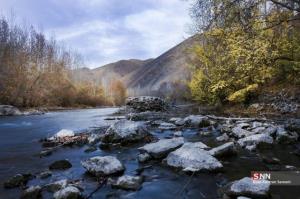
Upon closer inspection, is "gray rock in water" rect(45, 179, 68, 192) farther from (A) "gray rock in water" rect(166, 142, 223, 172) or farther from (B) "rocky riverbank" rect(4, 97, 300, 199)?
(A) "gray rock in water" rect(166, 142, 223, 172)

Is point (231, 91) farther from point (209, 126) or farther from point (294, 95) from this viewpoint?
point (209, 126)

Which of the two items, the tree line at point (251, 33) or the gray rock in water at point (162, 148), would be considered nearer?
the gray rock in water at point (162, 148)

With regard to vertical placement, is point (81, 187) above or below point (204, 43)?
below

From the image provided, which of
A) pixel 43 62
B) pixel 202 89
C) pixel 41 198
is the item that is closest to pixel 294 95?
pixel 202 89

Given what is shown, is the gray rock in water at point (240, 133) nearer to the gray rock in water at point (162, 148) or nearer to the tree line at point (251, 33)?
Answer: the gray rock in water at point (162, 148)

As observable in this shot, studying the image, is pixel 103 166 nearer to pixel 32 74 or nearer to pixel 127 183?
pixel 127 183

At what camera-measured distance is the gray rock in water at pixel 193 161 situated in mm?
6496

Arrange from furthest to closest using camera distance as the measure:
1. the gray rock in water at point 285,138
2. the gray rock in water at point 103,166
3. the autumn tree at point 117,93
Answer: the autumn tree at point 117,93 < the gray rock in water at point 285,138 < the gray rock in water at point 103,166

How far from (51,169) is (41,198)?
2017 millimetres

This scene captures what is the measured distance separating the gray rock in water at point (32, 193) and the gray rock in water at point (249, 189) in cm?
345

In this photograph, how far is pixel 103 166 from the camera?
6.54 metres

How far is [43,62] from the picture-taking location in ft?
159

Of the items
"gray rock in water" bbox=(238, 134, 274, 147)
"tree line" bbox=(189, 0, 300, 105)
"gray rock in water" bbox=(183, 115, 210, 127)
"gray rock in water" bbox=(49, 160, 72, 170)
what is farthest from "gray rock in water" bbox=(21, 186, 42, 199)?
"gray rock in water" bbox=(183, 115, 210, 127)

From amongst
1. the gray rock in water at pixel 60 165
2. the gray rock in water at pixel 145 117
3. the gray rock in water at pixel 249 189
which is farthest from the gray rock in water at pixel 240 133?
the gray rock in water at pixel 145 117
